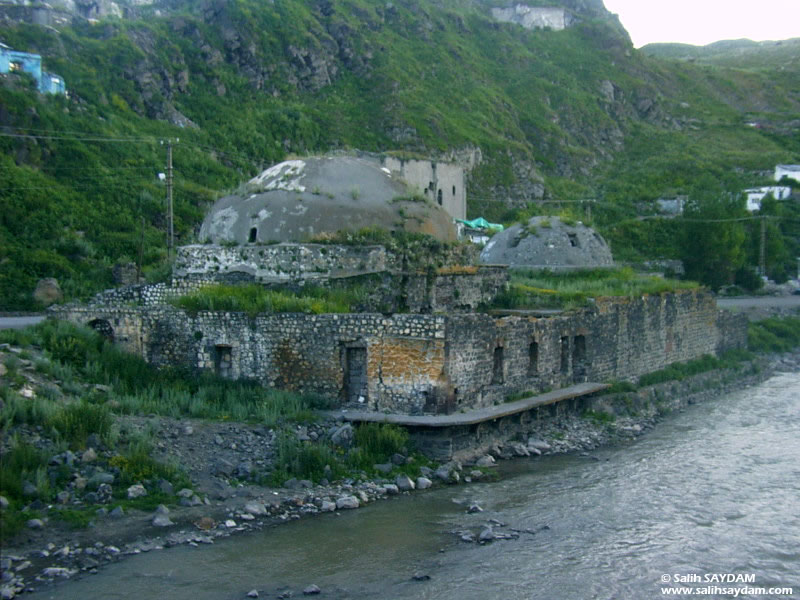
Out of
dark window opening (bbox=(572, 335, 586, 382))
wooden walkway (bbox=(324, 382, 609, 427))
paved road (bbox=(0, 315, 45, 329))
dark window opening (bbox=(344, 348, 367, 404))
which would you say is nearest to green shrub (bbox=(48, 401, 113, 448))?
wooden walkway (bbox=(324, 382, 609, 427))

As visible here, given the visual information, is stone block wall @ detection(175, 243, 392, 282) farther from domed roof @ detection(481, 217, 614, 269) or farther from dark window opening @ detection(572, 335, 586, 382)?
domed roof @ detection(481, 217, 614, 269)

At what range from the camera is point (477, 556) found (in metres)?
11.3

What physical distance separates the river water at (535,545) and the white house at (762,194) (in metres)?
38.1

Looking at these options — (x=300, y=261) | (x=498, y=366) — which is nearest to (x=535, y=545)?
(x=498, y=366)

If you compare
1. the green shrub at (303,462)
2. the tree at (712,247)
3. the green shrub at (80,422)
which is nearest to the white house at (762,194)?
the tree at (712,247)

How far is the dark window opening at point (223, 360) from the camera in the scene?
16078 millimetres

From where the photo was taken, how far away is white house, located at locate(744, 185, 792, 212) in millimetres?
51281

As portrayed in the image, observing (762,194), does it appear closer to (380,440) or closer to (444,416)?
(444,416)

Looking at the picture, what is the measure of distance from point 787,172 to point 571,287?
3931 centimetres

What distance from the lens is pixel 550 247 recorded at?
87.6ft

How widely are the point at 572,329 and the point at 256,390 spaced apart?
23.7 feet

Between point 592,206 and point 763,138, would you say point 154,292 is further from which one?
point 763,138

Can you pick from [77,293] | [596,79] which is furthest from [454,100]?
[77,293]

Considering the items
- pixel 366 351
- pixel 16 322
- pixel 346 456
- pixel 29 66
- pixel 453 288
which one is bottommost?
pixel 346 456
